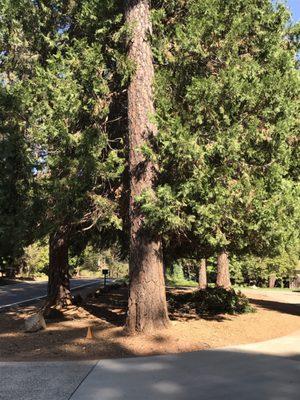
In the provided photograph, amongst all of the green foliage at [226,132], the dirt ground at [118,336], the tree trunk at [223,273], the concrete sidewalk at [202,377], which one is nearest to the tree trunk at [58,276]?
the dirt ground at [118,336]

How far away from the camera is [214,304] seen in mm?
14711

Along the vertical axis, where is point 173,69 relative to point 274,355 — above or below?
above

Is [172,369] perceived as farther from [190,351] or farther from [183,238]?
[183,238]

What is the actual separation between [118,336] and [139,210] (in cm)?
250

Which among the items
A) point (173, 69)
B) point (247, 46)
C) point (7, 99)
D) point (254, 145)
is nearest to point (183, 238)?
point (254, 145)

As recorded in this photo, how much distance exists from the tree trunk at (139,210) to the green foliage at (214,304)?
3.94 metres

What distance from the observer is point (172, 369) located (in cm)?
709

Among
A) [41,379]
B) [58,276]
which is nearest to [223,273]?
[58,276]

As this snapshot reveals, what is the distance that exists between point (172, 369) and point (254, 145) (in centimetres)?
485

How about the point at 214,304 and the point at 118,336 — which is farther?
the point at 214,304

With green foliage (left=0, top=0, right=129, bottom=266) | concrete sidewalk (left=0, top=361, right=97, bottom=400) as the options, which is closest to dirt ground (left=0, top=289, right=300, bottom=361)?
concrete sidewalk (left=0, top=361, right=97, bottom=400)

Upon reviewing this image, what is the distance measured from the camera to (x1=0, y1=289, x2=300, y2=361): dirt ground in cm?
861

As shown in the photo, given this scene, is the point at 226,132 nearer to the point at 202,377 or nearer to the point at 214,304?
the point at 202,377

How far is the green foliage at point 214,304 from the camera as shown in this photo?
562 inches
